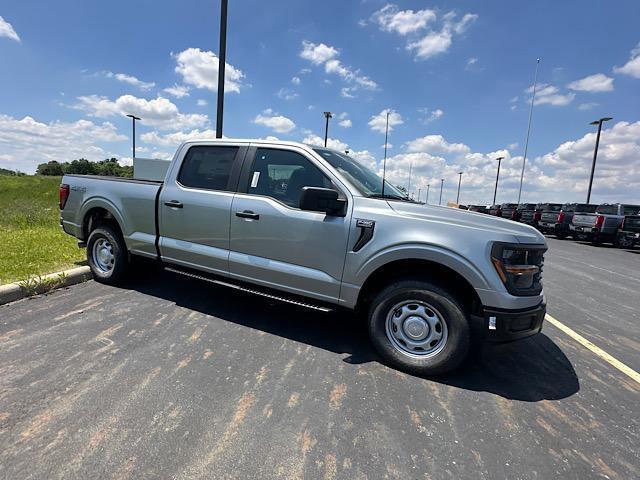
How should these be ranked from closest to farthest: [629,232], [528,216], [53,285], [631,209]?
1. [53,285]
2. [629,232]
3. [631,209]
4. [528,216]

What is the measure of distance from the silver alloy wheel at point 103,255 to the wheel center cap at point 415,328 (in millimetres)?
3999

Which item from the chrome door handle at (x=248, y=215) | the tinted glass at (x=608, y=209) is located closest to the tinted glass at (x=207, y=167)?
the chrome door handle at (x=248, y=215)

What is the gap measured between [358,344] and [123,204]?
3.49 meters

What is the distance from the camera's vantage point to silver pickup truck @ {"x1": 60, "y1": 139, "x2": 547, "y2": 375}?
2.96 meters

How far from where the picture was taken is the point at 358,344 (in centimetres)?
369

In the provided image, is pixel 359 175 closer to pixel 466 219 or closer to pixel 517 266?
pixel 466 219

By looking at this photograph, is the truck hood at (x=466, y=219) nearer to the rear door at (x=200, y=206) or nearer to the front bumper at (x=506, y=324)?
→ the front bumper at (x=506, y=324)

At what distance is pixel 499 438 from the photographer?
2385mm

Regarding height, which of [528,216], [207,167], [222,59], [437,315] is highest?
[222,59]

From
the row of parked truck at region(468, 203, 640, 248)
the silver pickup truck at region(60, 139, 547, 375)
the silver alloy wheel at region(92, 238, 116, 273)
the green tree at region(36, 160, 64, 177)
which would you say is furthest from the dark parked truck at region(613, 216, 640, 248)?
the green tree at region(36, 160, 64, 177)

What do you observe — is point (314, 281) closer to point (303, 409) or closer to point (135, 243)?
point (303, 409)

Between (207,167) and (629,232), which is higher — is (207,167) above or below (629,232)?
above

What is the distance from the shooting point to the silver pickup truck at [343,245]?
2.96 meters

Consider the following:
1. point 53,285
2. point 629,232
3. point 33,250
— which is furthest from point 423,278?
point 629,232
